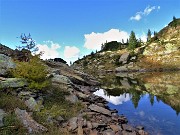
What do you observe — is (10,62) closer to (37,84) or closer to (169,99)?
(37,84)

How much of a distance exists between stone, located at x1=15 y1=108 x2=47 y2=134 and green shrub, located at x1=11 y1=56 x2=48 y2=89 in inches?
208

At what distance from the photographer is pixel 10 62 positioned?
23219mm

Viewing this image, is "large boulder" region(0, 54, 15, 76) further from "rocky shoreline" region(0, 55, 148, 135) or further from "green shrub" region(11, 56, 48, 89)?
"green shrub" region(11, 56, 48, 89)

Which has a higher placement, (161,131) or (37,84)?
(37,84)

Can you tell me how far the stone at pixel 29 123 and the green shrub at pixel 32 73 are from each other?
529 cm

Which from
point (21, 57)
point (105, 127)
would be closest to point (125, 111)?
point (105, 127)

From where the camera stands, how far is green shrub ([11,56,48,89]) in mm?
20422

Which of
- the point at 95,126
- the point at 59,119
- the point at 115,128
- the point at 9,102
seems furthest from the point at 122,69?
the point at 9,102

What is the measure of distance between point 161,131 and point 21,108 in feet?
36.6

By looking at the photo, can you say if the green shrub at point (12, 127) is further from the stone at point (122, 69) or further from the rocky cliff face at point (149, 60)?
the stone at point (122, 69)

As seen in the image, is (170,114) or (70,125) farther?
(170,114)

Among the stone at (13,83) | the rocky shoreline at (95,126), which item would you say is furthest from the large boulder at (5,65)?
the rocky shoreline at (95,126)

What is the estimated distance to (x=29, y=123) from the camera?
1402 cm

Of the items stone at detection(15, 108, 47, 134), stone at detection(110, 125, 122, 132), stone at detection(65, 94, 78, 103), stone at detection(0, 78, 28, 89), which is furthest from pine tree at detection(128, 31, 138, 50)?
stone at detection(15, 108, 47, 134)
